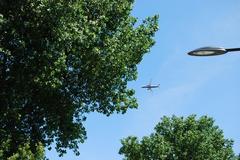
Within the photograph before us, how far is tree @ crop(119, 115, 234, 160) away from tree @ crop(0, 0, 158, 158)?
1980 cm

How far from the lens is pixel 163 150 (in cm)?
5031

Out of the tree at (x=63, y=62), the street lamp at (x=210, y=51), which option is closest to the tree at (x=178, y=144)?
the tree at (x=63, y=62)

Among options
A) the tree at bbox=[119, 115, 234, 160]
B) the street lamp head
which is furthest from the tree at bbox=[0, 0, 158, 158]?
the tree at bbox=[119, 115, 234, 160]

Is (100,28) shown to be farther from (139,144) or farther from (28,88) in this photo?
(139,144)

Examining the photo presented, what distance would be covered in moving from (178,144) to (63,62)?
1039 inches

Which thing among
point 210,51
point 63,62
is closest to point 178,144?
point 63,62

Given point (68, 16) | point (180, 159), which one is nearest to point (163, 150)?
point (180, 159)

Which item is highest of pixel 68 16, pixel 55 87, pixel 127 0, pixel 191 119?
pixel 191 119

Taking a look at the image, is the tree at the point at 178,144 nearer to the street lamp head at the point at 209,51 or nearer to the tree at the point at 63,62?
the tree at the point at 63,62

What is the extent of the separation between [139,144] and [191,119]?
626 cm

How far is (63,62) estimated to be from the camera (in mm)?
27797

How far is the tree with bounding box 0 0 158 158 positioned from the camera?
2748 cm

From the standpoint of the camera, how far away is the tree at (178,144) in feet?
165

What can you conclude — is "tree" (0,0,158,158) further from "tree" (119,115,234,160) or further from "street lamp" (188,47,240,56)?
"tree" (119,115,234,160)
